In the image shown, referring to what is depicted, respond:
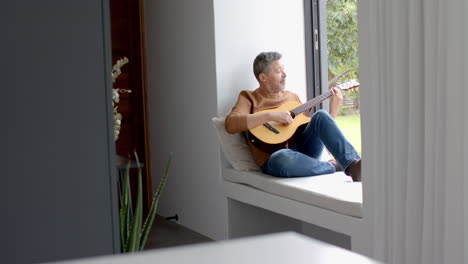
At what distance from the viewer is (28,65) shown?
6.58 ft

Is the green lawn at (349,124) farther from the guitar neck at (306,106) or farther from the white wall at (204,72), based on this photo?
the guitar neck at (306,106)

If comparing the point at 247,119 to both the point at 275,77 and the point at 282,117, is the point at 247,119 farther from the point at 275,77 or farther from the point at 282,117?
the point at 275,77

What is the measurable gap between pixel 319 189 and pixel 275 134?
1.99 feet

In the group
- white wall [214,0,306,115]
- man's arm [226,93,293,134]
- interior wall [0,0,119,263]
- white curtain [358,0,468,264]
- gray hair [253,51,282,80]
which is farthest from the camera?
white wall [214,0,306,115]

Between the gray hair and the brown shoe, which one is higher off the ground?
the gray hair

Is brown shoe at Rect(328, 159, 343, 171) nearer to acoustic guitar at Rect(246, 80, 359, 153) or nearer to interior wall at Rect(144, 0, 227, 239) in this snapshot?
acoustic guitar at Rect(246, 80, 359, 153)

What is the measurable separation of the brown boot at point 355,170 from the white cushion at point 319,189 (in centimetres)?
3

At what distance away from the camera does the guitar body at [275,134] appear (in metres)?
3.84

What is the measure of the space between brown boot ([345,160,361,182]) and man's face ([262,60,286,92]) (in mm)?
699

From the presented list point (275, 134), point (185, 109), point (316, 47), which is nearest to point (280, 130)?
point (275, 134)

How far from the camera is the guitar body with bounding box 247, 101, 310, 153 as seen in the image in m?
3.84

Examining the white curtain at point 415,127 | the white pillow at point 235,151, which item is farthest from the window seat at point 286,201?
→ the white curtain at point 415,127

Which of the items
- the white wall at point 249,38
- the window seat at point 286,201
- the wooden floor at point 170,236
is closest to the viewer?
the window seat at point 286,201

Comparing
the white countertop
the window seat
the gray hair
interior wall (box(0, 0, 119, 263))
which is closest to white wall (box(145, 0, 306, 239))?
the window seat
